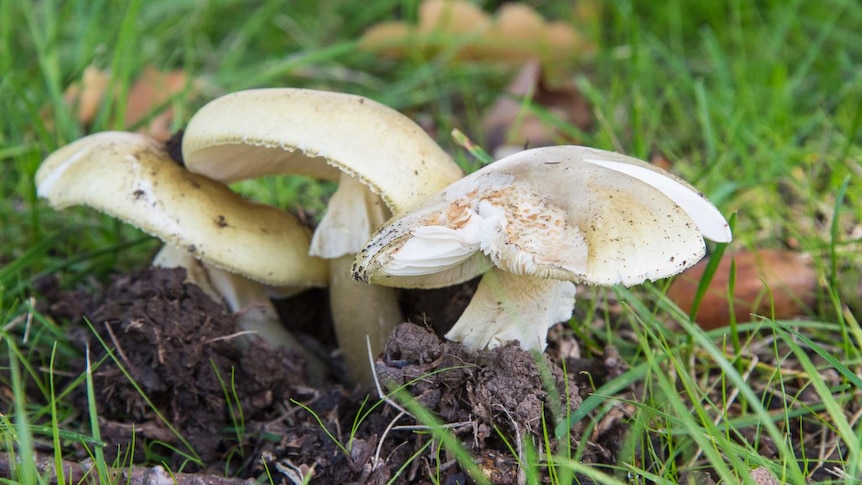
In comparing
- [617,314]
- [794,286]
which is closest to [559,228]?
[617,314]

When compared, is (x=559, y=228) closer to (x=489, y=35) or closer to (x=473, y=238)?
(x=473, y=238)

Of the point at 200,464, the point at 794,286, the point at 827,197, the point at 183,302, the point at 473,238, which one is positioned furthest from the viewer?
the point at 827,197

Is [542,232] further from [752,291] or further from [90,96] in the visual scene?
[90,96]

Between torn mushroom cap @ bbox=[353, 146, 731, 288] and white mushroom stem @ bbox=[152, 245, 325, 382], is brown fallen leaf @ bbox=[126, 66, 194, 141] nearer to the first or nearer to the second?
white mushroom stem @ bbox=[152, 245, 325, 382]

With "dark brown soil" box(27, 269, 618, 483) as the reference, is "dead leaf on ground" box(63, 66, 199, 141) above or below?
above

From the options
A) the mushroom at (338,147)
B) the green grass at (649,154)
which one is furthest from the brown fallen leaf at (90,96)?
the mushroom at (338,147)

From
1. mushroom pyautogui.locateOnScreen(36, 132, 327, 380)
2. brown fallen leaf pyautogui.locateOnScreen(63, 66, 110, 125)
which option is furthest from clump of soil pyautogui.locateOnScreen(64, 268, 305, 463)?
brown fallen leaf pyautogui.locateOnScreen(63, 66, 110, 125)
